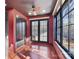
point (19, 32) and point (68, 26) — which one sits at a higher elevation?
point (68, 26)

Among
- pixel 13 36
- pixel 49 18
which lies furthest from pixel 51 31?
pixel 13 36

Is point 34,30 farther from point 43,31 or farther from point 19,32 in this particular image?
point 19,32

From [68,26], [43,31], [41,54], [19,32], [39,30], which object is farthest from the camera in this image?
[39,30]

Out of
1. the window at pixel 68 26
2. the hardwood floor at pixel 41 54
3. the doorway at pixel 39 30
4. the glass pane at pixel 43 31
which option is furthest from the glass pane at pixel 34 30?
the window at pixel 68 26

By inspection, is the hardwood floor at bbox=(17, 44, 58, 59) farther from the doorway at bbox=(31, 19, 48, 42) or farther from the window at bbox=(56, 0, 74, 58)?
the doorway at bbox=(31, 19, 48, 42)

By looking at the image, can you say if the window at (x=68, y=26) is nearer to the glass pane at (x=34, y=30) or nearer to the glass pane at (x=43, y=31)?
the glass pane at (x=43, y=31)

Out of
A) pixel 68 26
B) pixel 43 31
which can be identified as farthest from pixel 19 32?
pixel 68 26

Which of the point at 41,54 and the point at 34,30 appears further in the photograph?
the point at 34,30

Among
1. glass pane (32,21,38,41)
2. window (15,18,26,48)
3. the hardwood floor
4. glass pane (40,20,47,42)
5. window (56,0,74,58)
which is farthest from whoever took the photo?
glass pane (32,21,38,41)

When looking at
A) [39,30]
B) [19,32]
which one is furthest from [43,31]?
[19,32]

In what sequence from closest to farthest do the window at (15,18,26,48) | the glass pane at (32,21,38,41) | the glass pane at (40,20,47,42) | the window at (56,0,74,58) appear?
the window at (56,0,74,58)
the window at (15,18,26,48)
the glass pane at (40,20,47,42)
the glass pane at (32,21,38,41)

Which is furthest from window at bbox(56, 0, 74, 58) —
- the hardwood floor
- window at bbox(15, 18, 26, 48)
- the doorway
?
the doorway

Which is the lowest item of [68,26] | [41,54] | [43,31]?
[41,54]

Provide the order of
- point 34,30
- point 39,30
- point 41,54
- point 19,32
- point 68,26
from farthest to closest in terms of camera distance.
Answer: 1. point 34,30
2. point 39,30
3. point 19,32
4. point 41,54
5. point 68,26
